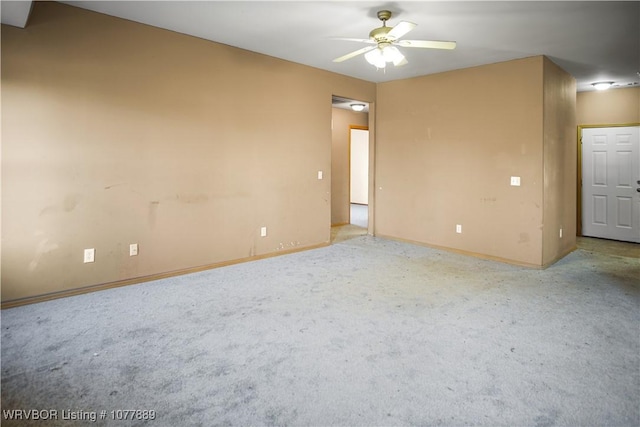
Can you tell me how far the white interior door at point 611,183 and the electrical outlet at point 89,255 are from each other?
7339mm

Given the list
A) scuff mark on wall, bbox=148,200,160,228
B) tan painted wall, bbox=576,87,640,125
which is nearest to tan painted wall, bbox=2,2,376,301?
scuff mark on wall, bbox=148,200,160,228

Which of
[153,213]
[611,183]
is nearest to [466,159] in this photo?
[611,183]

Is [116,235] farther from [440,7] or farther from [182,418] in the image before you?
[440,7]

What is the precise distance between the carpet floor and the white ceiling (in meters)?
2.51

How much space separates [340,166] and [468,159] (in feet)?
10.5

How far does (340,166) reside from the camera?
7.88 meters

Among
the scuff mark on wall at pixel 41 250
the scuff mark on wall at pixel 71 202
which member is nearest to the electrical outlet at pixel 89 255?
the scuff mark on wall at pixel 41 250

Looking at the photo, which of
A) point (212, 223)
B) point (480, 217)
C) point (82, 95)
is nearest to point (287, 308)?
point (212, 223)

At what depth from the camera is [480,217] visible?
505 cm

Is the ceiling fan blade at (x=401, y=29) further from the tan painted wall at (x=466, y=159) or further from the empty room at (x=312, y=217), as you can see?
the tan painted wall at (x=466, y=159)

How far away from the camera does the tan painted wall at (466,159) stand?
15.0ft

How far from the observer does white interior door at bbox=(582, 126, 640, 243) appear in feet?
19.4

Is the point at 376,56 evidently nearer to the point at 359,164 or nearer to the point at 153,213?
the point at 153,213

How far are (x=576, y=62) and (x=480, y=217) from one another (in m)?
2.25
